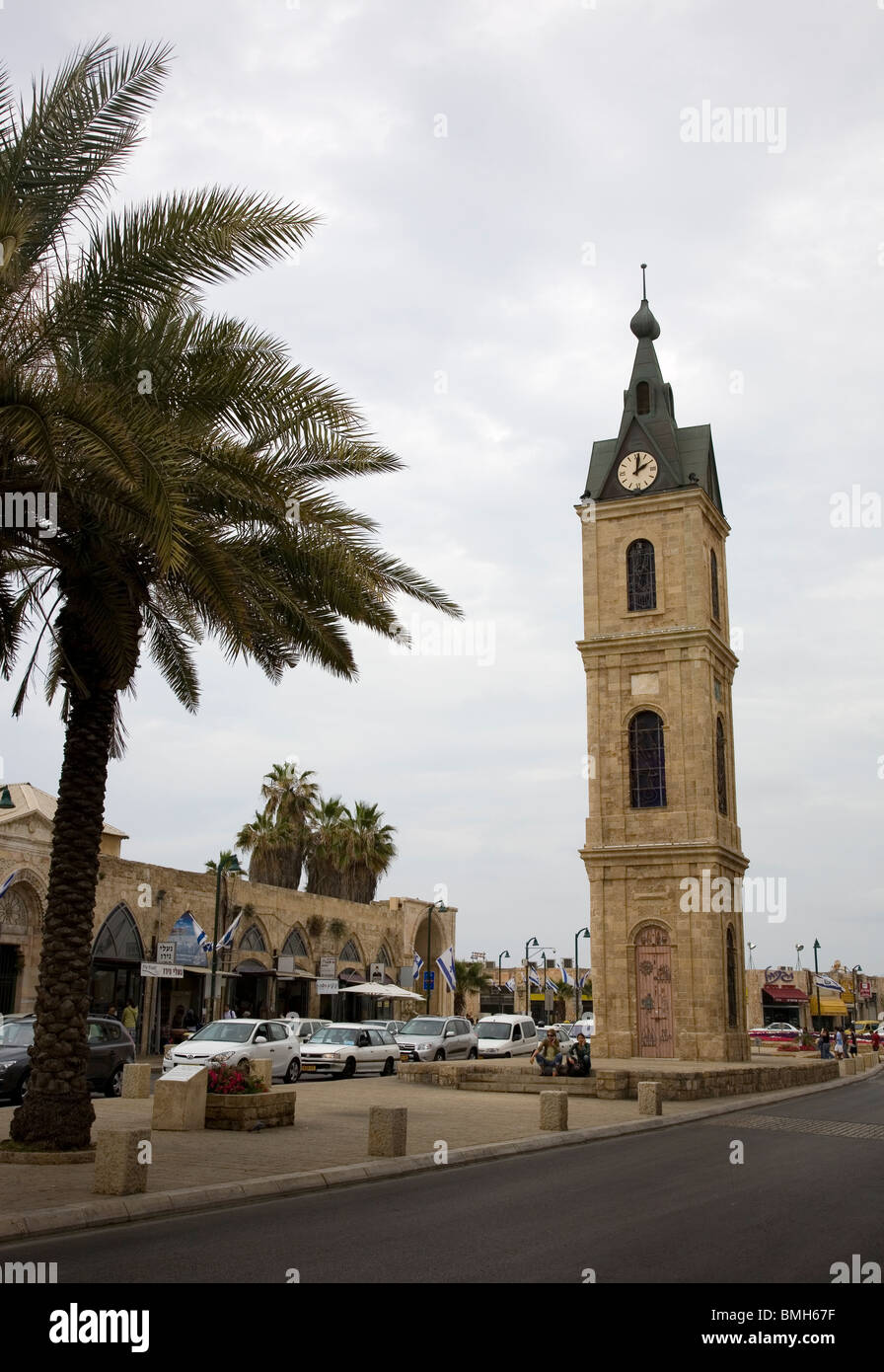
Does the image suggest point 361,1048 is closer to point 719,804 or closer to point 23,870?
point 23,870

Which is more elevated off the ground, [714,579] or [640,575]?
[714,579]

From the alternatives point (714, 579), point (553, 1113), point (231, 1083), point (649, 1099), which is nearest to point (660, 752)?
point (714, 579)

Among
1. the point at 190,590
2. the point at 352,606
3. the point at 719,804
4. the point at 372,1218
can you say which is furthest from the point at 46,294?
the point at 719,804

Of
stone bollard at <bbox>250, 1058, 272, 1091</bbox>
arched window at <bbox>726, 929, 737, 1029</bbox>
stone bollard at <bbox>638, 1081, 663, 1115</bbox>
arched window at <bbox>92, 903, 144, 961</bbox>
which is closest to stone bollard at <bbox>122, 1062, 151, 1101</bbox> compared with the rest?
stone bollard at <bbox>250, 1058, 272, 1091</bbox>

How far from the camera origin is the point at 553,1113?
55.7 ft

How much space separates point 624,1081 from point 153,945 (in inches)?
747

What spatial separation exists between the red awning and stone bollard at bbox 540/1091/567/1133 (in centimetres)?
7459

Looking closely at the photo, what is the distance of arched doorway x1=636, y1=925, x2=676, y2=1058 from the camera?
112 ft

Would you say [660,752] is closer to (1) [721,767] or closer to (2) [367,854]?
(1) [721,767]

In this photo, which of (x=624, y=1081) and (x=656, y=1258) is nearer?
(x=656, y=1258)

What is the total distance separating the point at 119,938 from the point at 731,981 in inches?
767

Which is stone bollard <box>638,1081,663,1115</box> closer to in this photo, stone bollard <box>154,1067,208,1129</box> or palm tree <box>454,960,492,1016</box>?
stone bollard <box>154,1067,208,1129</box>

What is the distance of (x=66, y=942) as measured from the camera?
13.0 metres

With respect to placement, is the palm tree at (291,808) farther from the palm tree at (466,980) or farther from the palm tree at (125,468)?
the palm tree at (125,468)
